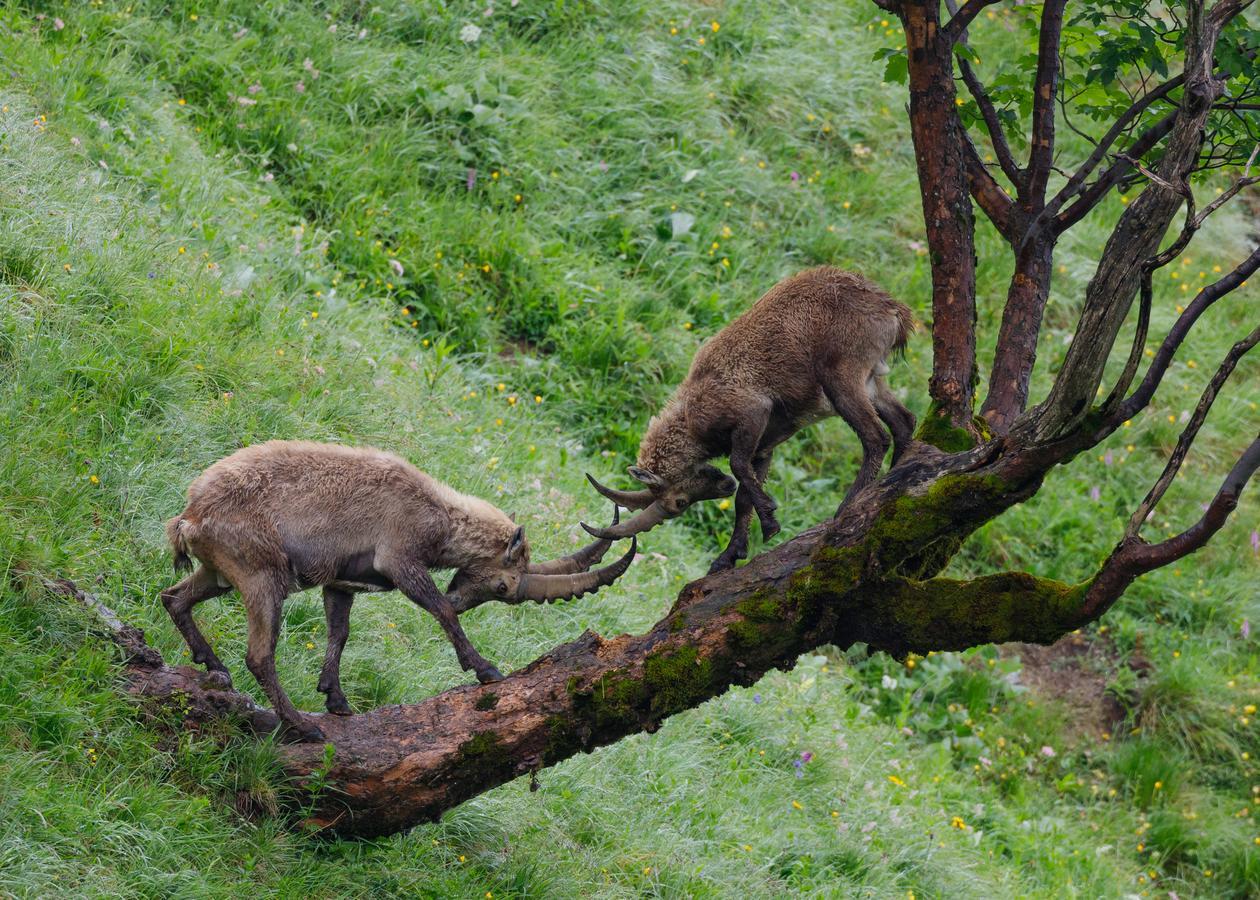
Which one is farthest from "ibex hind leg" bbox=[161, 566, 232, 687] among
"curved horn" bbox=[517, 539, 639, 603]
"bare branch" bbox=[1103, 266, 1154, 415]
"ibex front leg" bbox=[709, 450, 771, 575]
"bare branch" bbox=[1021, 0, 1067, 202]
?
"bare branch" bbox=[1021, 0, 1067, 202]

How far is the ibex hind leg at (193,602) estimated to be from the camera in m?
5.85

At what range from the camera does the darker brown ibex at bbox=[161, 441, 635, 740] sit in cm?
565

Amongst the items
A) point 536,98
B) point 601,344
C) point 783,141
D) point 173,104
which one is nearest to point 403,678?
point 601,344

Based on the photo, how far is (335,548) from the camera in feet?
19.6

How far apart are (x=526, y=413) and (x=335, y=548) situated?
4196 millimetres

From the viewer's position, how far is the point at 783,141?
530 inches

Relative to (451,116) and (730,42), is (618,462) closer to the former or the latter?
(451,116)

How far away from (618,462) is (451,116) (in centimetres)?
370

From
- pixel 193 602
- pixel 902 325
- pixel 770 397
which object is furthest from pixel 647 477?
pixel 193 602

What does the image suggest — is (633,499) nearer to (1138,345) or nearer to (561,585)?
(561,585)

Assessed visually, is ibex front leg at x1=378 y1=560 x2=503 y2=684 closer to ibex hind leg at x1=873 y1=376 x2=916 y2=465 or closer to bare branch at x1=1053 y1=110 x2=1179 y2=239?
ibex hind leg at x1=873 y1=376 x2=916 y2=465

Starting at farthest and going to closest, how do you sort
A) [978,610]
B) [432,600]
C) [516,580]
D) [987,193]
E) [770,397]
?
1. [770,397]
2. [516,580]
3. [987,193]
4. [432,600]
5. [978,610]

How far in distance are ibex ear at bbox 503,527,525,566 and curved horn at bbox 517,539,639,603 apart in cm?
13

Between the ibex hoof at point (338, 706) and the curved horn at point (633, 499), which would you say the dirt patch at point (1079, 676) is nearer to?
the curved horn at point (633, 499)
